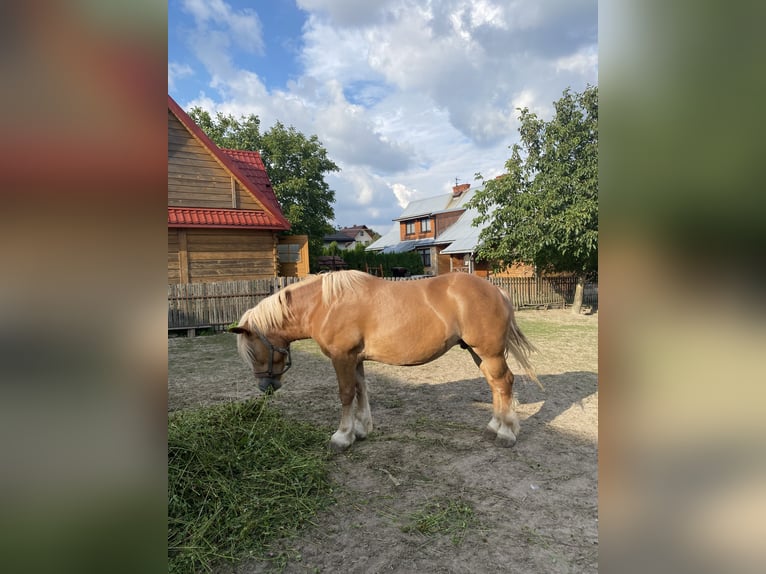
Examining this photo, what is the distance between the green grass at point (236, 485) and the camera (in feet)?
7.95

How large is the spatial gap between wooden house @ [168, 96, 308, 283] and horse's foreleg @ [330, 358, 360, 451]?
815cm

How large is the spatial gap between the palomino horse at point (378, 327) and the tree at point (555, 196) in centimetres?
985

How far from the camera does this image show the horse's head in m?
3.91

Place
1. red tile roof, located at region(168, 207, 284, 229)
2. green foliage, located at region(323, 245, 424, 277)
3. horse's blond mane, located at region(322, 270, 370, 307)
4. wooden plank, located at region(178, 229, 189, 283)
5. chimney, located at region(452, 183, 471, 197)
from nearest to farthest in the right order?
horse's blond mane, located at region(322, 270, 370, 307), red tile roof, located at region(168, 207, 284, 229), wooden plank, located at region(178, 229, 189, 283), green foliage, located at region(323, 245, 424, 277), chimney, located at region(452, 183, 471, 197)

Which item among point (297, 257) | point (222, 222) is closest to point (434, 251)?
point (297, 257)

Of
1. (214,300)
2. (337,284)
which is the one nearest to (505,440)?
(337,284)

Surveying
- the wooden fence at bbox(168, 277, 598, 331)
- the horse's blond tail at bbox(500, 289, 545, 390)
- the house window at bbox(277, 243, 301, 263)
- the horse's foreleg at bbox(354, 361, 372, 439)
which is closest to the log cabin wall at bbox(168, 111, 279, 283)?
the wooden fence at bbox(168, 277, 598, 331)

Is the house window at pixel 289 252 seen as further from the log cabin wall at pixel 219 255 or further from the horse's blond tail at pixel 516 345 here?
the horse's blond tail at pixel 516 345

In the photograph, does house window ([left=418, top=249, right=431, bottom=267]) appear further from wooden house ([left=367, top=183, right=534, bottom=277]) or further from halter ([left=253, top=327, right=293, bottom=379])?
halter ([left=253, top=327, right=293, bottom=379])

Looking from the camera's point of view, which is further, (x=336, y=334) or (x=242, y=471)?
(x=336, y=334)

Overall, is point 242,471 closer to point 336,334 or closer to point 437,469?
point 336,334

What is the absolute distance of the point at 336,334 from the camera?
374 centimetres
